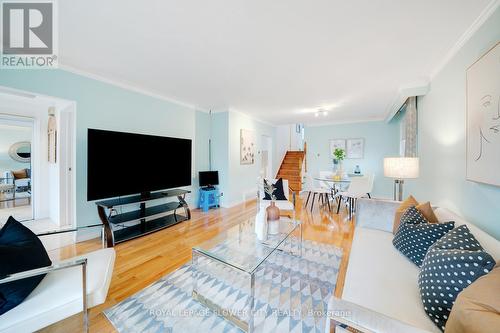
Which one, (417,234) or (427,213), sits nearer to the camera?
(417,234)

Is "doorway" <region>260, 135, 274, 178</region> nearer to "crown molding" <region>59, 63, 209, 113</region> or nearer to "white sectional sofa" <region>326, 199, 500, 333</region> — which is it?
"crown molding" <region>59, 63, 209, 113</region>

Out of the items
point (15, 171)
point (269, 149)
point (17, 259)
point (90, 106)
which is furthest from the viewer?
point (269, 149)

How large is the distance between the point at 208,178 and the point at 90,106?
8.07 feet

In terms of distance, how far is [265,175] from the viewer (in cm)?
689

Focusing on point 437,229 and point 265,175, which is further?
point 265,175

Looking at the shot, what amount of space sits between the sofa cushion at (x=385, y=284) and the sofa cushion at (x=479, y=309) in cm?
20

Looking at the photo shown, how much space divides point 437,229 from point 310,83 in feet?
7.87

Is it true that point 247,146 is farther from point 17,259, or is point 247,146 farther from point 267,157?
point 17,259

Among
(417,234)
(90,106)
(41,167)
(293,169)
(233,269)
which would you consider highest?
(90,106)

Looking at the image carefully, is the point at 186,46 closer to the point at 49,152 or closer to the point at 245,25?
the point at 245,25

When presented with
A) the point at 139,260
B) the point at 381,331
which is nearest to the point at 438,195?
the point at 381,331

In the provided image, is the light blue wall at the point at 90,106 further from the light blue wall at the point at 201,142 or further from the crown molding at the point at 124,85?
the light blue wall at the point at 201,142

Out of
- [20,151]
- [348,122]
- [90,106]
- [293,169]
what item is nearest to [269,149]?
[293,169]

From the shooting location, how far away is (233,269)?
143 centimetres
